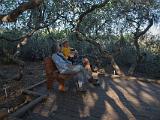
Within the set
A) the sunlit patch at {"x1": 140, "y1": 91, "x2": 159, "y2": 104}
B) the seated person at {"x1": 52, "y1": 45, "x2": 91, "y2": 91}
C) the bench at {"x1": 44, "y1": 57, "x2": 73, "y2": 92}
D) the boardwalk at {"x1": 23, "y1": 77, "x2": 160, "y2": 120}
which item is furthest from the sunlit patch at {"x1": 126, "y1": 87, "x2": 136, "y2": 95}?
the bench at {"x1": 44, "y1": 57, "x2": 73, "y2": 92}

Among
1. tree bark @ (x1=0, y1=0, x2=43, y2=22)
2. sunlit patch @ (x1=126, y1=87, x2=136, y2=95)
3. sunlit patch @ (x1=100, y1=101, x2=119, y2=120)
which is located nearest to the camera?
tree bark @ (x1=0, y1=0, x2=43, y2=22)

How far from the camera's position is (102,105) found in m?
8.32

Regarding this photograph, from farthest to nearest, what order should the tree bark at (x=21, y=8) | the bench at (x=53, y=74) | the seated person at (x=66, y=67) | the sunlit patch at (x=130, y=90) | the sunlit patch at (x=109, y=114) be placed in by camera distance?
the sunlit patch at (x=130, y=90), the bench at (x=53, y=74), the seated person at (x=66, y=67), the sunlit patch at (x=109, y=114), the tree bark at (x=21, y=8)

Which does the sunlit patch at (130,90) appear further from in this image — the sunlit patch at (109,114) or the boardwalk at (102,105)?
the sunlit patch at (109,114)

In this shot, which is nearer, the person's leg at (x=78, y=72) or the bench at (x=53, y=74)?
the person's leg at (x=78, y=72)

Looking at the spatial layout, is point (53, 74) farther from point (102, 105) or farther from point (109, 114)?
point (109, 114)

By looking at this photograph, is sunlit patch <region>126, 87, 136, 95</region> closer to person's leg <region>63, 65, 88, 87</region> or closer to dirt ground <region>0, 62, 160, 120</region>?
dirt ground <region>0, 62, 160, 120</region>

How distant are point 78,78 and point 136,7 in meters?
8.65

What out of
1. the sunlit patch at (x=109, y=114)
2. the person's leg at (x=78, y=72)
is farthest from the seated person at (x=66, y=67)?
the sunlit patch at (x=109, y=114)

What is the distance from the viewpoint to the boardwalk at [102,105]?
731 cm

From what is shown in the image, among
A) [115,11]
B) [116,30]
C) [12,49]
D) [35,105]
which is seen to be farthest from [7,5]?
[35,105]

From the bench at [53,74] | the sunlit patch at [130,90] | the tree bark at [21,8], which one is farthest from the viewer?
the sunlit patch at [130,90]

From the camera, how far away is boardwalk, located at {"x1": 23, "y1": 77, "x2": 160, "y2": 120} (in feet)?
24.0

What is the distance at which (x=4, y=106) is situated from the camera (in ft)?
30.1
